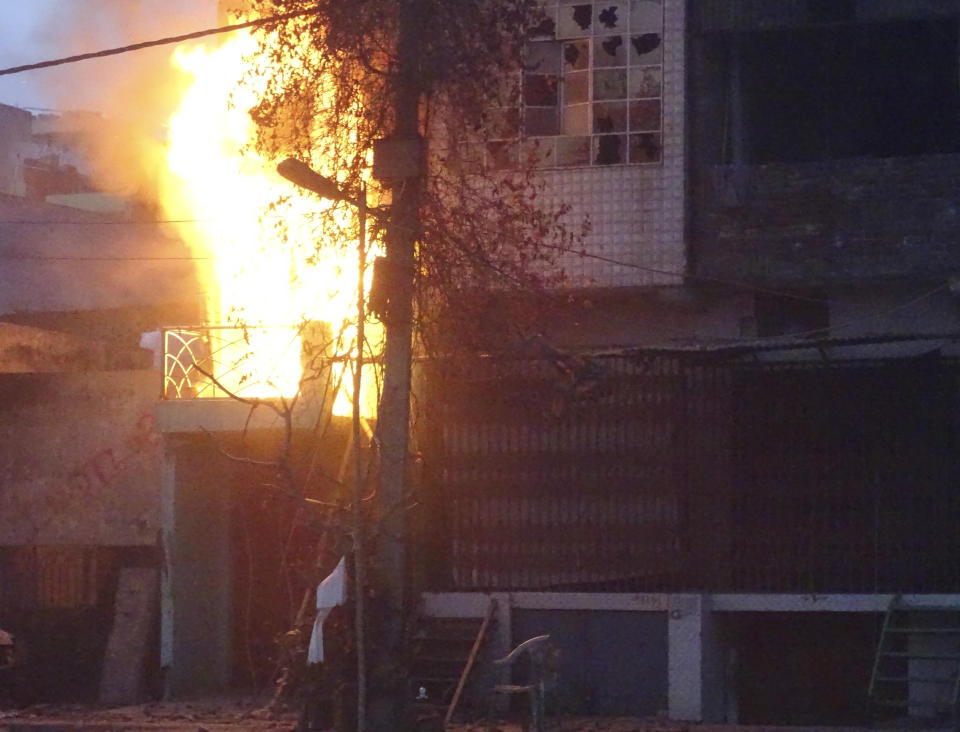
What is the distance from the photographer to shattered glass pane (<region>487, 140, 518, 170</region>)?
13.5 m

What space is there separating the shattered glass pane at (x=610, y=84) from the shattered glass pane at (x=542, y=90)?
459 mm

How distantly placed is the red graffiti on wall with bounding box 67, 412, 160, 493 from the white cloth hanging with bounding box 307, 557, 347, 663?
5.21 metres

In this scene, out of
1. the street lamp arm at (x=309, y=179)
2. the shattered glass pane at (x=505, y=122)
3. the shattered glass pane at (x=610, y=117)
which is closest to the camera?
the street lamp arm at (x=309, y=179)

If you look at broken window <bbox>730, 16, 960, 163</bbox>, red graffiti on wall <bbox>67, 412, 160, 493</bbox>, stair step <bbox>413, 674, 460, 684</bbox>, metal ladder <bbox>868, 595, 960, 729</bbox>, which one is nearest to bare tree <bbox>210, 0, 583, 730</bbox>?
stair step <bbox>413, 674, 460, 684</bbox>

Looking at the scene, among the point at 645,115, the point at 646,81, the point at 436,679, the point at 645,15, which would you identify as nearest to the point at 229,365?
the point at 436,679

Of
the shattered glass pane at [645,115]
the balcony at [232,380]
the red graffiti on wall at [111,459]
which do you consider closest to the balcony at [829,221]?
the shattered glass pane at [645,115]

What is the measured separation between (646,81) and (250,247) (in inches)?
178

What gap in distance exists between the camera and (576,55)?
14.1 meters

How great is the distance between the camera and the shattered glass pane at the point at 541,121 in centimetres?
1412

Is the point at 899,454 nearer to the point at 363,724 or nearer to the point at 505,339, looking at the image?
the point at 505,339

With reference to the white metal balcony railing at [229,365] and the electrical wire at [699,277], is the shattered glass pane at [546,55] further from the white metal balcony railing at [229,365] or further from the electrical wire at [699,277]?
the white metal balcony railing at [229,365]

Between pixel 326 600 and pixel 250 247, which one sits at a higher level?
pixel 250 247

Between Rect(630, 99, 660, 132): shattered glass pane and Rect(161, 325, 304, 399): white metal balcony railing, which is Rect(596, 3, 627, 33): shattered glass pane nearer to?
Rect(630, 99, 660, 132): shattered glass pane

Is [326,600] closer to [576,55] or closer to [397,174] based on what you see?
[397,174]
